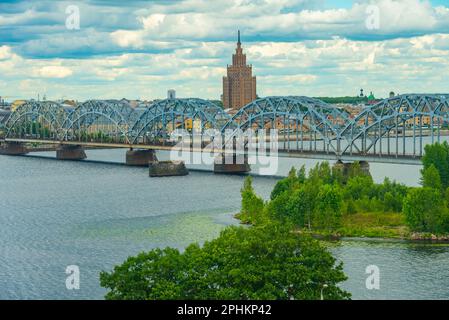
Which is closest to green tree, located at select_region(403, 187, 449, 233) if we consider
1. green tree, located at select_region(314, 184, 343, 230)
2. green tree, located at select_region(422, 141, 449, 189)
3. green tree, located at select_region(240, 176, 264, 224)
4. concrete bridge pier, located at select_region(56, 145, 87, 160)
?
green tree, located at select_region(314, 184, 343, 230)

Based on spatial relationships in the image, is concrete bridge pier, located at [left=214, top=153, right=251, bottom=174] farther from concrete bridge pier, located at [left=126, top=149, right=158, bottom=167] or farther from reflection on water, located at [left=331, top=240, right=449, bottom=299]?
reflection on water, located at [left=331, top=240, right=449, bottom=299]

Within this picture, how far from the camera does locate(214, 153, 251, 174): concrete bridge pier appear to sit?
91.2m

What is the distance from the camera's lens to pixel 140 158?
106688mm

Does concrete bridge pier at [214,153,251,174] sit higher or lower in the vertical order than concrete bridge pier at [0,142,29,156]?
lower

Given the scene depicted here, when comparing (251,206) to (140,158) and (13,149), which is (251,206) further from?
(13,149)

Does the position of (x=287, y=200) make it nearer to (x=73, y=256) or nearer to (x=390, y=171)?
(x=73, y=256)

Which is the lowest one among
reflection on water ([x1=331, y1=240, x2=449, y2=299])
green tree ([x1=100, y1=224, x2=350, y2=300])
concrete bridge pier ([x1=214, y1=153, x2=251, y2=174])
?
reflection on water ([x1=331, y1=240, x2=449, y2=299])

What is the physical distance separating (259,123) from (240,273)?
279 feet

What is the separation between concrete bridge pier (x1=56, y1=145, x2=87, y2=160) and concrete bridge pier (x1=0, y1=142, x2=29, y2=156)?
14937mm

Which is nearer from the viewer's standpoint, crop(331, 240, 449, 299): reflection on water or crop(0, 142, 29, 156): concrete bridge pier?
crop(331, 240, 449, 299): reflection on water

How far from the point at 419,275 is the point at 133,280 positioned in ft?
53.9

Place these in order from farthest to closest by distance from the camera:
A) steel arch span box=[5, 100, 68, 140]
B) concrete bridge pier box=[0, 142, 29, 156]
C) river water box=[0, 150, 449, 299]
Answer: steel arch span box=[5, 100, 68, 140]
concrete bridge pier box=[0, 142, 29, 156]
river water box=[0, 150, 449, 299]

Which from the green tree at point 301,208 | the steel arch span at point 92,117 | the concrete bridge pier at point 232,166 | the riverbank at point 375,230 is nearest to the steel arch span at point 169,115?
the steel arch span at point 92,117
